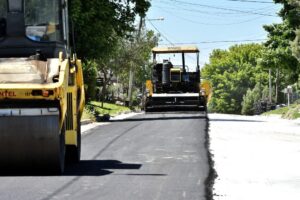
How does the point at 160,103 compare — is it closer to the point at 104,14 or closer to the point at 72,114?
the point at 104,14

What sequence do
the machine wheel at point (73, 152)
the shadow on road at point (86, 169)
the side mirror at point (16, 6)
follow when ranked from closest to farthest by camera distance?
the shadow on road at point (86, 169) < the side mirror at point (16, 6) < the machine wheel at point (73, 152)

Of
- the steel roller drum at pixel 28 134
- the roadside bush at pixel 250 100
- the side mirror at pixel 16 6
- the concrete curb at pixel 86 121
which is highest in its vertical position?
the side mirror at pixel 16 6

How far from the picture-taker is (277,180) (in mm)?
11711

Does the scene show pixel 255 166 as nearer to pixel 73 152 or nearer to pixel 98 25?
pixel 73 152

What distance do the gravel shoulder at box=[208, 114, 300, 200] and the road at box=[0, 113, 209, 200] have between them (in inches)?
15.3

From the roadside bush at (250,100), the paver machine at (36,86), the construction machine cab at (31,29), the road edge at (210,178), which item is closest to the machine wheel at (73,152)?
the paver machine at (36,86)

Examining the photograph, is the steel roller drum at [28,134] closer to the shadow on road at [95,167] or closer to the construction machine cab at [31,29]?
the shadow on road at [95,167]

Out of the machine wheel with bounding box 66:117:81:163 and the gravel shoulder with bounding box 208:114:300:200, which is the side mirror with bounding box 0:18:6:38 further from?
the gravel shoulder with bounding box 208:114:300:200

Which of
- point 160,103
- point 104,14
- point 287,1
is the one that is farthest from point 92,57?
point 287,1

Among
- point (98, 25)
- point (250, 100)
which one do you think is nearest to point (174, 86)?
point (98, 25)

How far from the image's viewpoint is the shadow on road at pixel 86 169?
38.4ft

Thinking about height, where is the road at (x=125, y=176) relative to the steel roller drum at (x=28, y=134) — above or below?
below

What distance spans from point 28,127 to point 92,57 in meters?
24.2

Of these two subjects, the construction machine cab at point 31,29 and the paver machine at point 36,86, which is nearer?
the paver machine at point 36,86
